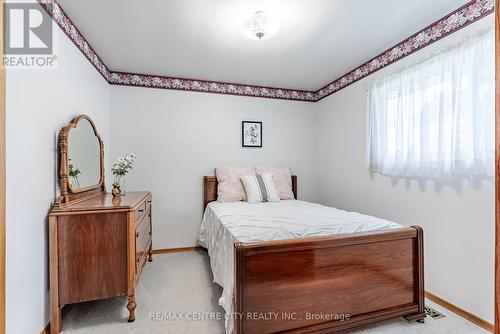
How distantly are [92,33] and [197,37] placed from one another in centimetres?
94

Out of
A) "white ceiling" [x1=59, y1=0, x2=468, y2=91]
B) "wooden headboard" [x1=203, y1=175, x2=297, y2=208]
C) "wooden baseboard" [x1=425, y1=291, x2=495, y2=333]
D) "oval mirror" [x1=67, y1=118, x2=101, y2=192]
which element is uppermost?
"white ceiling" [x1=59, y1=0, x2=468, y2=91]

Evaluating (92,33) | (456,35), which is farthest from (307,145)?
(92,33)

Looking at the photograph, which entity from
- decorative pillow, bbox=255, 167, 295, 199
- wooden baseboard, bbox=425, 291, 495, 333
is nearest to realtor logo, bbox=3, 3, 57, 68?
decorative pillow, bbox=255, 167, 295, 199

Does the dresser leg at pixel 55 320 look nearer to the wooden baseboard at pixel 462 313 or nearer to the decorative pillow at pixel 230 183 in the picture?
the decorative pillow at pixel 230 183

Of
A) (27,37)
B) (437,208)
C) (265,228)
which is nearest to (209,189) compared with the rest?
(265,228)

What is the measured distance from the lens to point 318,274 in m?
1.58

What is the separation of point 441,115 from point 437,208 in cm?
79

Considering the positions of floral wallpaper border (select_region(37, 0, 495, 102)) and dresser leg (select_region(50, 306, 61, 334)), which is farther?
floral wallpaper border (select_region(37, 0, 495, 102))

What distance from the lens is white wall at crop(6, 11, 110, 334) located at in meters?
1.35

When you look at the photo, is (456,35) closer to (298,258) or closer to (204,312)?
(298,258)

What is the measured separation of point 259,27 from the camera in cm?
188

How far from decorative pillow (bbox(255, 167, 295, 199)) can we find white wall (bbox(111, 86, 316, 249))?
21 centimetres

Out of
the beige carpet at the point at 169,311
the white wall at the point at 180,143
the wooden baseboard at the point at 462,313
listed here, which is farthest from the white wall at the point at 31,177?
the wooden baseboard at the point at 462,313

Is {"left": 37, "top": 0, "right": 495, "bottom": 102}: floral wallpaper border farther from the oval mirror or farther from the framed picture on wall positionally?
the oval mirror
